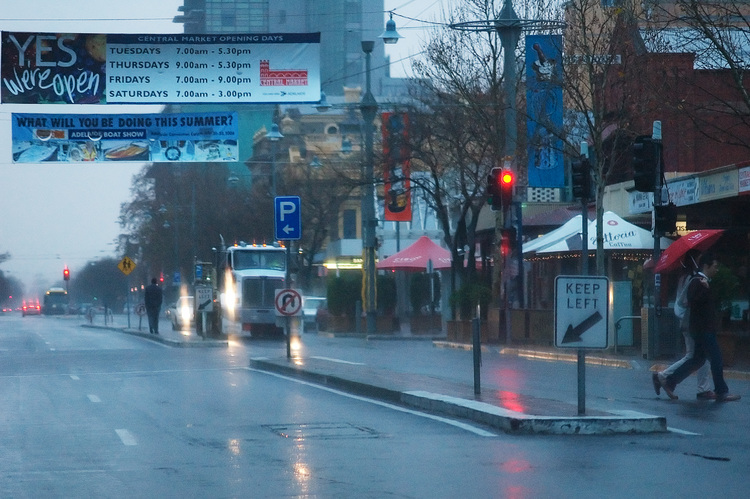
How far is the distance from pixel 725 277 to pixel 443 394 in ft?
29.1

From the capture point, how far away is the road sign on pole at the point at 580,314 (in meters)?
12.2

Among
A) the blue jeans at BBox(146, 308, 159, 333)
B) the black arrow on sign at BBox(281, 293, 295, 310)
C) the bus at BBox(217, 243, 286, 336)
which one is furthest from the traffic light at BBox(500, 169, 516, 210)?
the blue jeans at BBox(146, 308, 159, 333)

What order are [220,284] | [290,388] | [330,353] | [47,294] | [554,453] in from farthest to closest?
[47,294]
[220,284]
[330,353]
[290,388]
[554,453]

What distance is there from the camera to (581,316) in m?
12.2

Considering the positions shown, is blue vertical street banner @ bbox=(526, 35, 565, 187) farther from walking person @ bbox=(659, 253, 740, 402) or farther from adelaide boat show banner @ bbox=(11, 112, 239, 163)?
walking person @ bbox=(659, 253, 740, 402)

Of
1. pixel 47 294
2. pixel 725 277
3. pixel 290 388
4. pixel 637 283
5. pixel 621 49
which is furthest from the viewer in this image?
pixel 47 294

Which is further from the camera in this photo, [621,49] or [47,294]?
[47,294]

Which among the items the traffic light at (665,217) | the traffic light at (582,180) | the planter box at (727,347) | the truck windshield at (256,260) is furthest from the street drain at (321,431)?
the truck windshield at (256,260)

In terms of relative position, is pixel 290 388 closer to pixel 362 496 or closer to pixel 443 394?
pixel 443 394

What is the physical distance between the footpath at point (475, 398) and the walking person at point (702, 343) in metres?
1.85

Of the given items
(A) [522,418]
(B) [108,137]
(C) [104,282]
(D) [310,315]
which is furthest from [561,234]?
(C) [104,282]

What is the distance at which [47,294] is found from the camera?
433 feet

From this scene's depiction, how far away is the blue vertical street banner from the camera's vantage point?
25.9 m

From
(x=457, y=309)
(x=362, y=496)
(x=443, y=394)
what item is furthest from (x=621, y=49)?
(x=362, y=496)
